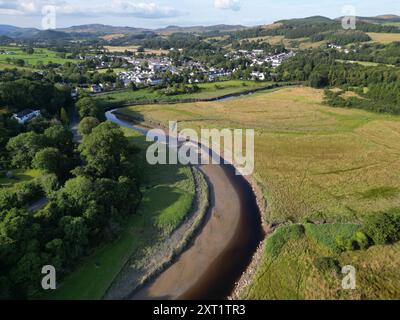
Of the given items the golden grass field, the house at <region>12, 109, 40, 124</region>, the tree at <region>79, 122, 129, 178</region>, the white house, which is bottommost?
the tree at <region>79, 122, 129, 178</region>

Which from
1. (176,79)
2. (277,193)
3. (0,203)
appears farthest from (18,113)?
(176,79)

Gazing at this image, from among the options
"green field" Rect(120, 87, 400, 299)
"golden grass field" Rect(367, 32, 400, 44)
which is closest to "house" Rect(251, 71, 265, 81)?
"green field" Rect(120, 87, 400, 299)

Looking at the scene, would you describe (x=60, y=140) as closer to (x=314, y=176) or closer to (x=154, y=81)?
(x=314, y=176)

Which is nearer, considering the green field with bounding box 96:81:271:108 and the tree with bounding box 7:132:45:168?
the tree with bounding box 7:132:45:168

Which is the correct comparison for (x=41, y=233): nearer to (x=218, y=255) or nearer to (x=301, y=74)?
(x=218, y=255)

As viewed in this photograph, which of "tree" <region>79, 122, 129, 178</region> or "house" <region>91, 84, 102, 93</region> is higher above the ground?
"house" <region>91, 84, 102, 93</region>

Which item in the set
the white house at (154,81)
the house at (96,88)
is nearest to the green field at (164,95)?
the house at (96,88)

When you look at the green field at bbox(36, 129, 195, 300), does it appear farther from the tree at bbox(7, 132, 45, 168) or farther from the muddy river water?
the tree at bbox(7, 132, 45, 168)
